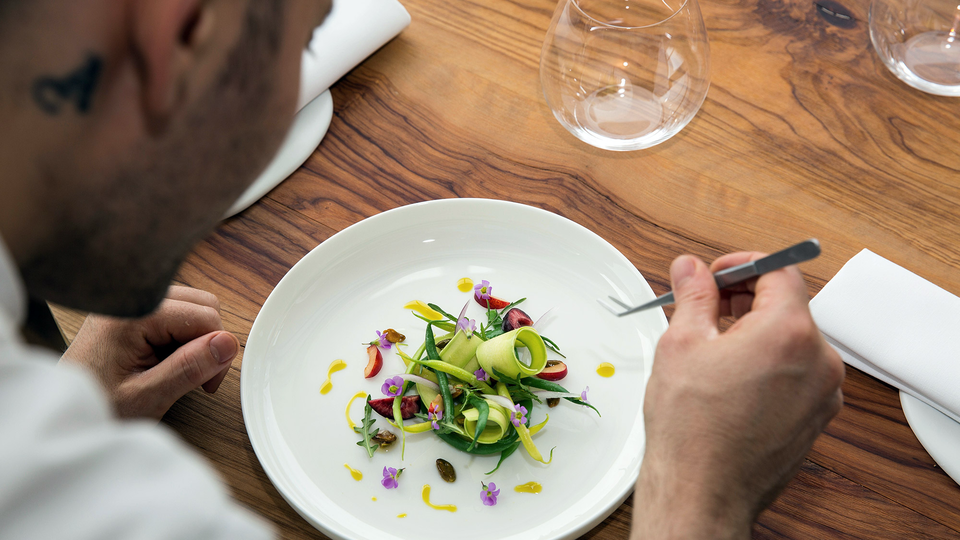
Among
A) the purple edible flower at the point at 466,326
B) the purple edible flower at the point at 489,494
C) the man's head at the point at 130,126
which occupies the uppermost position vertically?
the man's head at the point at 130,126

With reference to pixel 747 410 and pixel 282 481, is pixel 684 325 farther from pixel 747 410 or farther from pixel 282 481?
pixel 282 481

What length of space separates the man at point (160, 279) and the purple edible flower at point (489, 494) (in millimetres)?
163

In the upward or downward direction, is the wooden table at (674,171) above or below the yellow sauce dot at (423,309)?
above

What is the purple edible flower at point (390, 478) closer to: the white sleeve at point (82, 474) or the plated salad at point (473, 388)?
the plated salad at point (473, 388)

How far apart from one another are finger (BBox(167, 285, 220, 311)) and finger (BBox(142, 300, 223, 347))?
2 cm

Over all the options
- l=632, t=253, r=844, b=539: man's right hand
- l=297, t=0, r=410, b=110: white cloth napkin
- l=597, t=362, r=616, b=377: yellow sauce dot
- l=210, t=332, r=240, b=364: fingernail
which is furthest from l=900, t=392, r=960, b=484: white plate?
l=297, t=0, r=410, b=110: white cloth napkin

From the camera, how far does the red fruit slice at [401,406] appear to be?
0.76 meters

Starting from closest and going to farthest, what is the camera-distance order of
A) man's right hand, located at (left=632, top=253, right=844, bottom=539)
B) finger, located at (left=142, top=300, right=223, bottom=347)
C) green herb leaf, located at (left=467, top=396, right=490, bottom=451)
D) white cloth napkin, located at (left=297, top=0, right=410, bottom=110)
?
man's right hand, located at (left=632, top=253, right=844, bottom=539) < green herb leaf, located at (left=467, top=396, right=490, bottom=451) < finger, located at (left=142, top=300, right=223, bottom=347) < white cloth napkin, located at (left=297, top=0, right=410, bottom=110)

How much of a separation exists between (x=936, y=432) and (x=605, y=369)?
0.35 m

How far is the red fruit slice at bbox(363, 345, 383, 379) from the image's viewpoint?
80 centimetres

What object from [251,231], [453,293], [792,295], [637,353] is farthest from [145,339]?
[792,295]

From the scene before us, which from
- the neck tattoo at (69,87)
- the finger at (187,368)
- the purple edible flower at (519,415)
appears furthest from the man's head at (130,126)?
the purple edible flower at (519,415)

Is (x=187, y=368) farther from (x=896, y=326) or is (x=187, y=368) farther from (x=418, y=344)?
(x=896, y=326)

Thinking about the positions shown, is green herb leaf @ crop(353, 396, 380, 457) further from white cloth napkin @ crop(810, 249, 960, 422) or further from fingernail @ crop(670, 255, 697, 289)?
white cloth napkin @ crop(810, 249, 960, 422)
